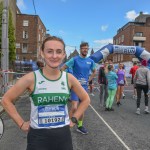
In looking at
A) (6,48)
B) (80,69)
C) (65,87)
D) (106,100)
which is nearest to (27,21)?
(6,48)

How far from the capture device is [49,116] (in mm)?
2865

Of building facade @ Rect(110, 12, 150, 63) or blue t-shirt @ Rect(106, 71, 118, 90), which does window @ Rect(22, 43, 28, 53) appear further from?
blue t-shirt @ Rect(106, 71, 118, 90)

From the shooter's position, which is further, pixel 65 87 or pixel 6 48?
pixel 6 48

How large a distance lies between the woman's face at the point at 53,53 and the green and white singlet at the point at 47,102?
5.3 inches

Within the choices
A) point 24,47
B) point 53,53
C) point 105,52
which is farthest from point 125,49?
point 24,47

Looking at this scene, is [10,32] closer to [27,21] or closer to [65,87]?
[65,87]

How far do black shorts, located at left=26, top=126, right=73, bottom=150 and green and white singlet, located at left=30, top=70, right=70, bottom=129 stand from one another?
44 mm

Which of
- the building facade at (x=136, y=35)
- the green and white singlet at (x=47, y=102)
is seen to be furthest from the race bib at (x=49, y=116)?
the building facade at (x=136, y=35)

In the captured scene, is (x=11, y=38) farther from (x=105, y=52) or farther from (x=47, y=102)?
(x=47, y=102)

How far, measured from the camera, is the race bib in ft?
9.39

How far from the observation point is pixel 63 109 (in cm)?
295

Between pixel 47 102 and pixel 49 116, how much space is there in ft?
0.41

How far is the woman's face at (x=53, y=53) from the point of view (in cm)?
288

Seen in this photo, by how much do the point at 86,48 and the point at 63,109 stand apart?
14.3 ft
